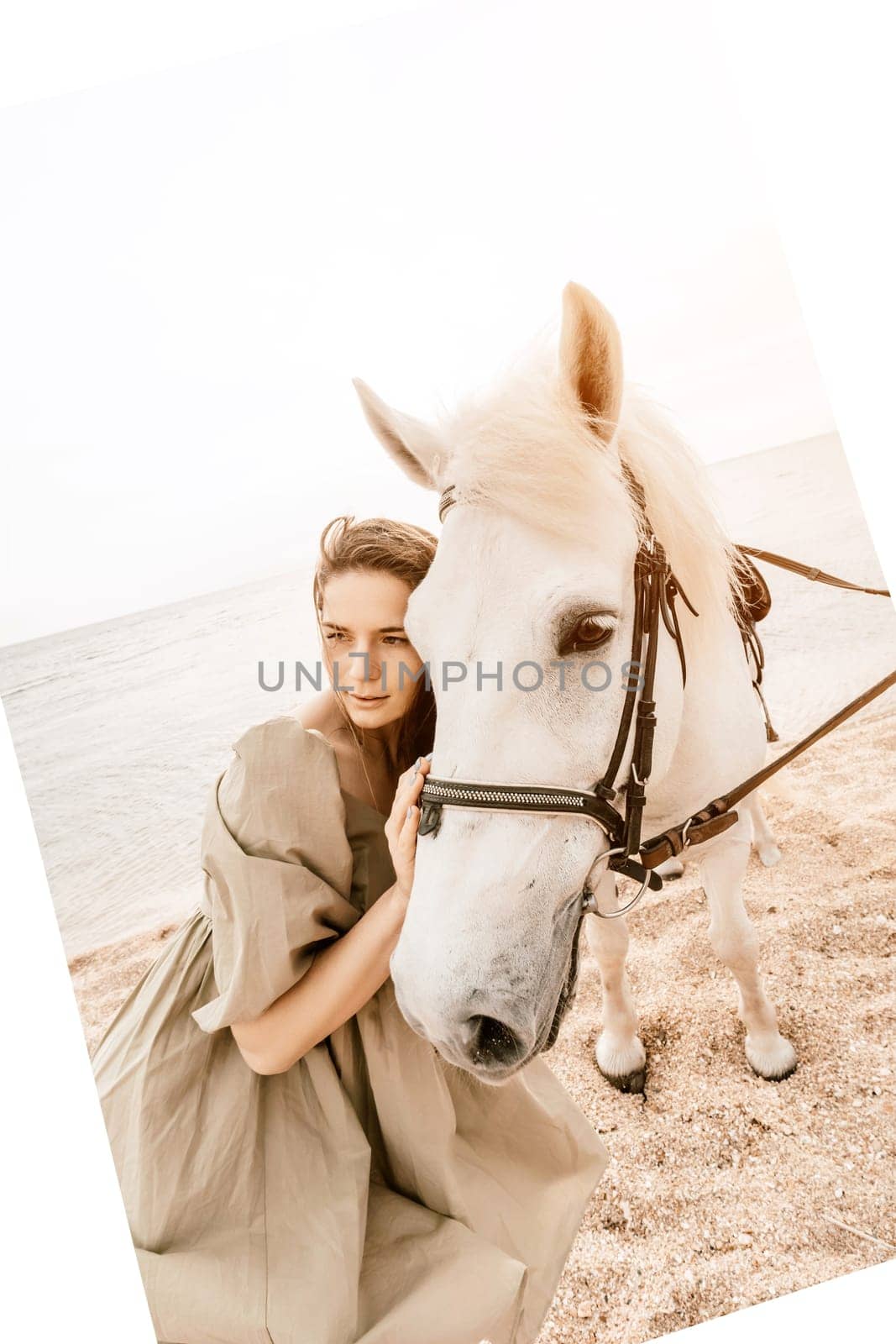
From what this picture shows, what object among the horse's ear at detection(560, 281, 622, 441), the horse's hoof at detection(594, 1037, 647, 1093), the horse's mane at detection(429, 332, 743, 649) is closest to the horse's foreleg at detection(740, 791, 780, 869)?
the horse's hoof at detection(594, 1037, 647, 1093)

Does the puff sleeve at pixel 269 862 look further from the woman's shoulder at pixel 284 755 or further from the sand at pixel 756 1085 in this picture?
the sand at pixel 756 1085

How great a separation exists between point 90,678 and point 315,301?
0.80 meters

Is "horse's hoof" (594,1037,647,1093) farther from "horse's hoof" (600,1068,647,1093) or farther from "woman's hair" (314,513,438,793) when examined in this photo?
"woman's hair" (314,513,438,793)

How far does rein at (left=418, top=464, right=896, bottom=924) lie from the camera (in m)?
0.90

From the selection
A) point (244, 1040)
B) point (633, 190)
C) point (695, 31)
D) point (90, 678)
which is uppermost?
point (695, 31)

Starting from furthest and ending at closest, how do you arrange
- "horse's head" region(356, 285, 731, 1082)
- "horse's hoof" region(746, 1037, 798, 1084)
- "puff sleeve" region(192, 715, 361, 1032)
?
Result: 1. "horse's hoof" region(746, 1037, 798, 1084)
2. "puff sleeve" region(192, 715, 361, 1032)
3. "horse's head" region(356, 285, 731, 1082)

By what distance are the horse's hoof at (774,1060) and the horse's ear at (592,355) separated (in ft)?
3.42

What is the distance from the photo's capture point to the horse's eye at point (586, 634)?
927 mm

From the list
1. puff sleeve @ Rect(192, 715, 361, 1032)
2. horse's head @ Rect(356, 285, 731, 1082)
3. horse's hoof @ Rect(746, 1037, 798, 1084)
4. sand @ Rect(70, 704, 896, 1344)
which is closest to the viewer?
horse's head @ Rect(356, 285, 731, 1082)

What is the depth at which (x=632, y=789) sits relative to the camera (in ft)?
3.28

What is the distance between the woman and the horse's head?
0.46 ft

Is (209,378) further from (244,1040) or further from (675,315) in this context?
(244,1040)

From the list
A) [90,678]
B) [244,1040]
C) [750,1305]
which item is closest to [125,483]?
[90,678]

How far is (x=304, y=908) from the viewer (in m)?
1.01
